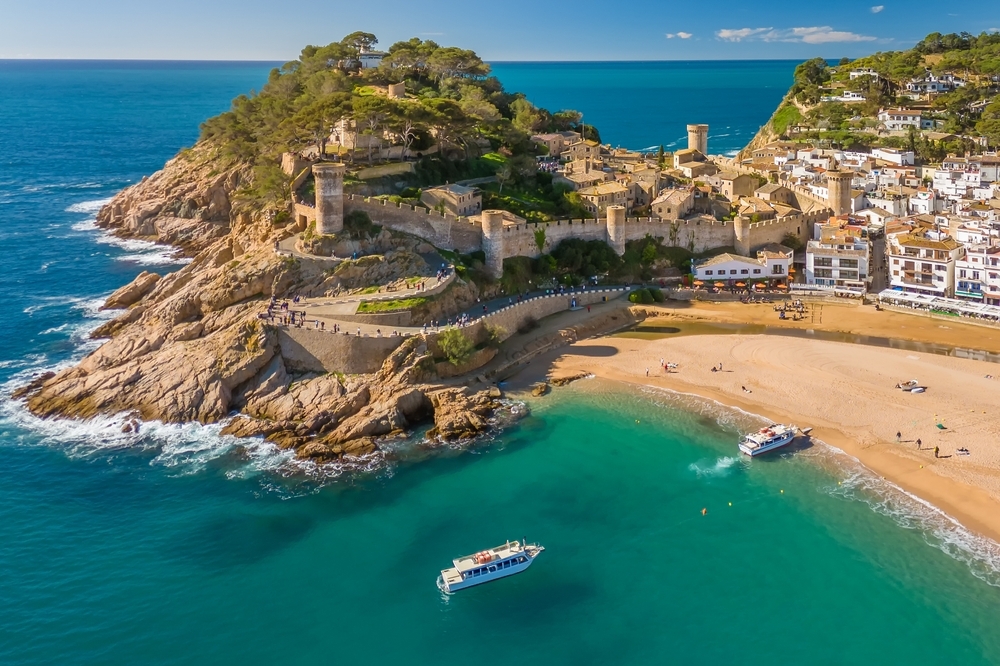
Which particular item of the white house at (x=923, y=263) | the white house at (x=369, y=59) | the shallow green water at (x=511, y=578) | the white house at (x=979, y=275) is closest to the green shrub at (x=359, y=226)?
the shallow green water at (x=511, y=578)

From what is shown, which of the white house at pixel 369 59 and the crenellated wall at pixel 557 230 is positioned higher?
the white house at pixel 369 59

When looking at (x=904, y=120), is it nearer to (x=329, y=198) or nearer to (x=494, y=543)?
(x=329, y=198)

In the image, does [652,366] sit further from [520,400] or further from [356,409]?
[356,409]

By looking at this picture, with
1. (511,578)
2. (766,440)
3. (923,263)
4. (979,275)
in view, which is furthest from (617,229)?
(511,578)

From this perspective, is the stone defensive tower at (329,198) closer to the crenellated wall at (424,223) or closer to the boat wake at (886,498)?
the crenellated wall at (424,223)

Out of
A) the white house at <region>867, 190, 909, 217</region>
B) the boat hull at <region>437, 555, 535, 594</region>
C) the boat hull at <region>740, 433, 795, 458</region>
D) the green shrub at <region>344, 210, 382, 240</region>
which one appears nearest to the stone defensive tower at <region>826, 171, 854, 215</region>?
the white house at <region>867, 190, 909, 217</region>

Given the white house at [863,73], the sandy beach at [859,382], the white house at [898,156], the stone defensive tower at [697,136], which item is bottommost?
the sandy beach at [859,382]

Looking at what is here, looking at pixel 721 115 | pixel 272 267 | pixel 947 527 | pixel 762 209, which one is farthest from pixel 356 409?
pixel 721 115

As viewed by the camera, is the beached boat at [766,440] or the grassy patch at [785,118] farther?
the grassy patch at [785,118]
